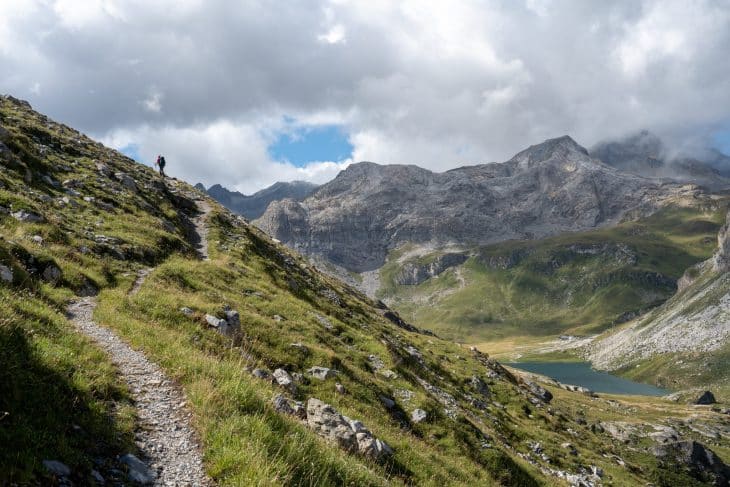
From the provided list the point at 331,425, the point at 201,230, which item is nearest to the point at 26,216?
the point at 331,425

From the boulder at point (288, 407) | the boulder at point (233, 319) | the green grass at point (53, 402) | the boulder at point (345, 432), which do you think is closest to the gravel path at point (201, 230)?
the boulder at point (233, 319)

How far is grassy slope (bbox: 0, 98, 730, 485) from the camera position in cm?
925

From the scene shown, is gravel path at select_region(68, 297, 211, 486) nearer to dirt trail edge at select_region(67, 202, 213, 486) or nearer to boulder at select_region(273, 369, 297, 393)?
dirt trail edge at select_region(67, 202, 213, 486)

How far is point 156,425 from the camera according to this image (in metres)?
10.5

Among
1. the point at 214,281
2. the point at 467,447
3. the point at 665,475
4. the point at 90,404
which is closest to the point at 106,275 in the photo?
the point at 214,281

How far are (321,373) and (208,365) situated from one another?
9798 millimetres

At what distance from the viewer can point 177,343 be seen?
1573 cm

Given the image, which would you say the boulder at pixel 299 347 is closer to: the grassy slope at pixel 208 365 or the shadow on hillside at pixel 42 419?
the grassy slope at pixel 208 365

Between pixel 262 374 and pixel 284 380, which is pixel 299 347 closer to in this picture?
pixel 284 380

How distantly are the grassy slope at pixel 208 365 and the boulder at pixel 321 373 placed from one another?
583 millimetres

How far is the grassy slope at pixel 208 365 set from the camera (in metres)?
9.25

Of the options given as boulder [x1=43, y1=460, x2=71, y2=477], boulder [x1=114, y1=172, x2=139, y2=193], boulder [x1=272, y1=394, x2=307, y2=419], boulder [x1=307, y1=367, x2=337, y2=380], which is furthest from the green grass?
boulder [x1=114, y1=172, x2=139, y2=193]

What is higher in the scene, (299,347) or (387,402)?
(299,347)

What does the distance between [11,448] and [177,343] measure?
27.7 feet
